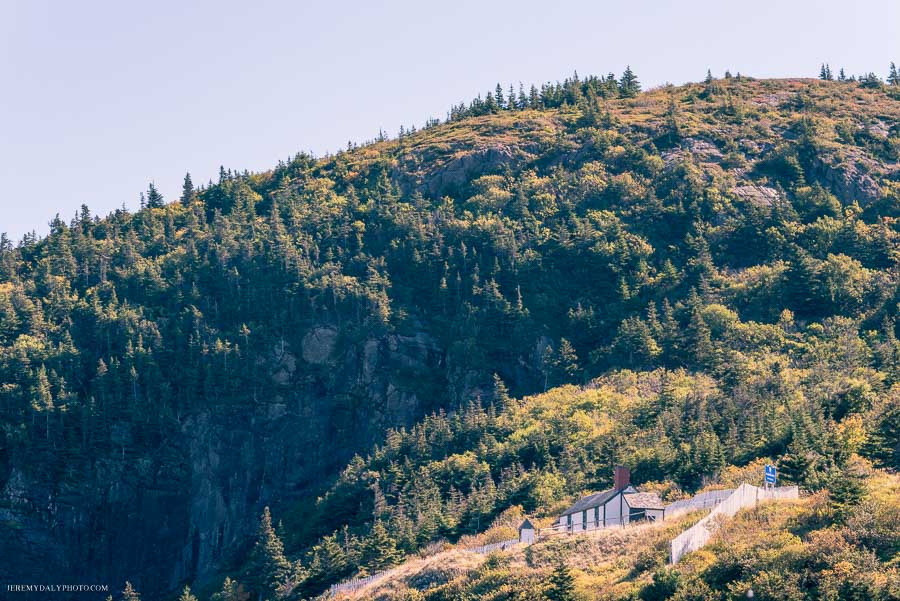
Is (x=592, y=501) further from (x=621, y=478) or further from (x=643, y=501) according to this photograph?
(x=643, y=501)

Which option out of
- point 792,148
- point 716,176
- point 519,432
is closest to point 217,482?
point 519,432

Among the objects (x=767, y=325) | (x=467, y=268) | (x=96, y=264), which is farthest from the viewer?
(x=96, y=264)

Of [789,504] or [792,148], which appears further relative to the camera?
[792,148]

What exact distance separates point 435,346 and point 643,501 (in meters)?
55.2

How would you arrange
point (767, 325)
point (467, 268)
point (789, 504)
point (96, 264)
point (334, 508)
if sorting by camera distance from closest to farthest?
point (789, 504), point (334, 508), point (767, 325), point (467, 268), point (96, 264)

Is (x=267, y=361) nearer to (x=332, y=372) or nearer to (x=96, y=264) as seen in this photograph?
(x=332, y=372)

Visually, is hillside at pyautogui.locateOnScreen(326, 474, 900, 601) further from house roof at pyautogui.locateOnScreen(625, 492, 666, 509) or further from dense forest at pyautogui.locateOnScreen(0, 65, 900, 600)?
dense forest at pyautogui.locateOnScreen(0, 65, 900, 600)

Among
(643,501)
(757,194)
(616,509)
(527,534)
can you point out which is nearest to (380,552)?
(527,534)

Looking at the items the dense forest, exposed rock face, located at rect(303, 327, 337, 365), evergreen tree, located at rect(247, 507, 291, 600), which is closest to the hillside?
the dense forest

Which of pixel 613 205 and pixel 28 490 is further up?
pixel 613 205

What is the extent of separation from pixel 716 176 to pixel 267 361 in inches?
2163

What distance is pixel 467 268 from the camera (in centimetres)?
15400

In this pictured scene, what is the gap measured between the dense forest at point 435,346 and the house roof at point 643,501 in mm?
4854

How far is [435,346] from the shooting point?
146375 mm
